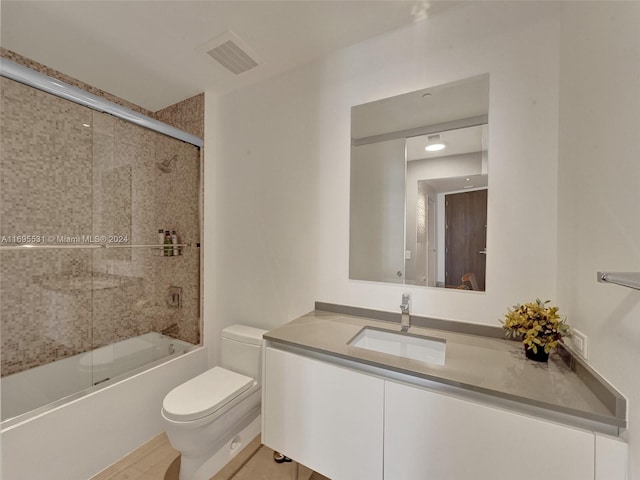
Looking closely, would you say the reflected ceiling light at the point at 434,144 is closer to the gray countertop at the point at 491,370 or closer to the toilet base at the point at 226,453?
the gray countertop at the point at 491,370

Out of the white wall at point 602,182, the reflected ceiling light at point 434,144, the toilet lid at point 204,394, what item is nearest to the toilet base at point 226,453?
the toilet lid at point 204,394

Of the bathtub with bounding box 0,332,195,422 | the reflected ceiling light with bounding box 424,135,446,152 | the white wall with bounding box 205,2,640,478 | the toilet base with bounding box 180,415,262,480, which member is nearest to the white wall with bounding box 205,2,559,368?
the white wall with bounding box 205,2,640,478

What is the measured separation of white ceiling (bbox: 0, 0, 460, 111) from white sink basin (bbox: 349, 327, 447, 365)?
5.59 ft

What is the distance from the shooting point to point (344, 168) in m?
1.65

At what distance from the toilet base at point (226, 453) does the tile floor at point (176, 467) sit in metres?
0.03

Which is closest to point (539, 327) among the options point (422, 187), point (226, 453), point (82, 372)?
point (422, 187)

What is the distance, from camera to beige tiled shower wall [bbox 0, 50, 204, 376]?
163 cm

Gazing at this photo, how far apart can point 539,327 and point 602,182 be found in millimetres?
538

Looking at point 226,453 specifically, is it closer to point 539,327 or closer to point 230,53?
point 539,327

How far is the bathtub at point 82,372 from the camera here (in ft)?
Result: 4.83

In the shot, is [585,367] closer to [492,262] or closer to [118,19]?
[492,262]

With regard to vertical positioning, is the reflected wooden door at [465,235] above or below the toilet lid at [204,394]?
above

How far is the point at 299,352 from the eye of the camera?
122 centimetres

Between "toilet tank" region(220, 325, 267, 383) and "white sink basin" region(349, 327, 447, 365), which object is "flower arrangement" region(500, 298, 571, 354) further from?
"toilet tank" region(220, 325, 267, 383)
